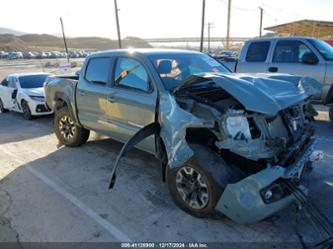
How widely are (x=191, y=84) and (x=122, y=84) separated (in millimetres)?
1388

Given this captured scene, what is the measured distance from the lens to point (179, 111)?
136 inches

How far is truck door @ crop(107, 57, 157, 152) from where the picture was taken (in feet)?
14.1

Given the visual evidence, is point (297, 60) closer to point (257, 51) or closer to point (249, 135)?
point (257, 51)

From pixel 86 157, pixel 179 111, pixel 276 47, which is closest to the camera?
pixel 179 111

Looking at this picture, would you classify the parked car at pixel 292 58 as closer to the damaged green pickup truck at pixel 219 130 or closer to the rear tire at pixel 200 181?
the damaged green pickup truck at pixel 219 130

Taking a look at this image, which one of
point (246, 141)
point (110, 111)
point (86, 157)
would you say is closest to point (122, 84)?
point (110, 111)

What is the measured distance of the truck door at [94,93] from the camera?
5.15 metres

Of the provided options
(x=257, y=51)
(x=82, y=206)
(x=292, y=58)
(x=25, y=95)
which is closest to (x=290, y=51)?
(x=292, y=58)

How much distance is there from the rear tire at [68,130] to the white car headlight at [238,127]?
146 inches

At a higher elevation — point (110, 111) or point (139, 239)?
point (110, 111)

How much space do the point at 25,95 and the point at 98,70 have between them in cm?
512

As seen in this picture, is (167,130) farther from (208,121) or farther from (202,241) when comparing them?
(202,241)

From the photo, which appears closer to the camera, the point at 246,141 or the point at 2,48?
the point at 246,141

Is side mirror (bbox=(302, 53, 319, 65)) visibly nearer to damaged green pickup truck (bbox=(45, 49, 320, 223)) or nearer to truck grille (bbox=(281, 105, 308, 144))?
damaged green pickup truck (bbox=(45, 49, 320, 223))
